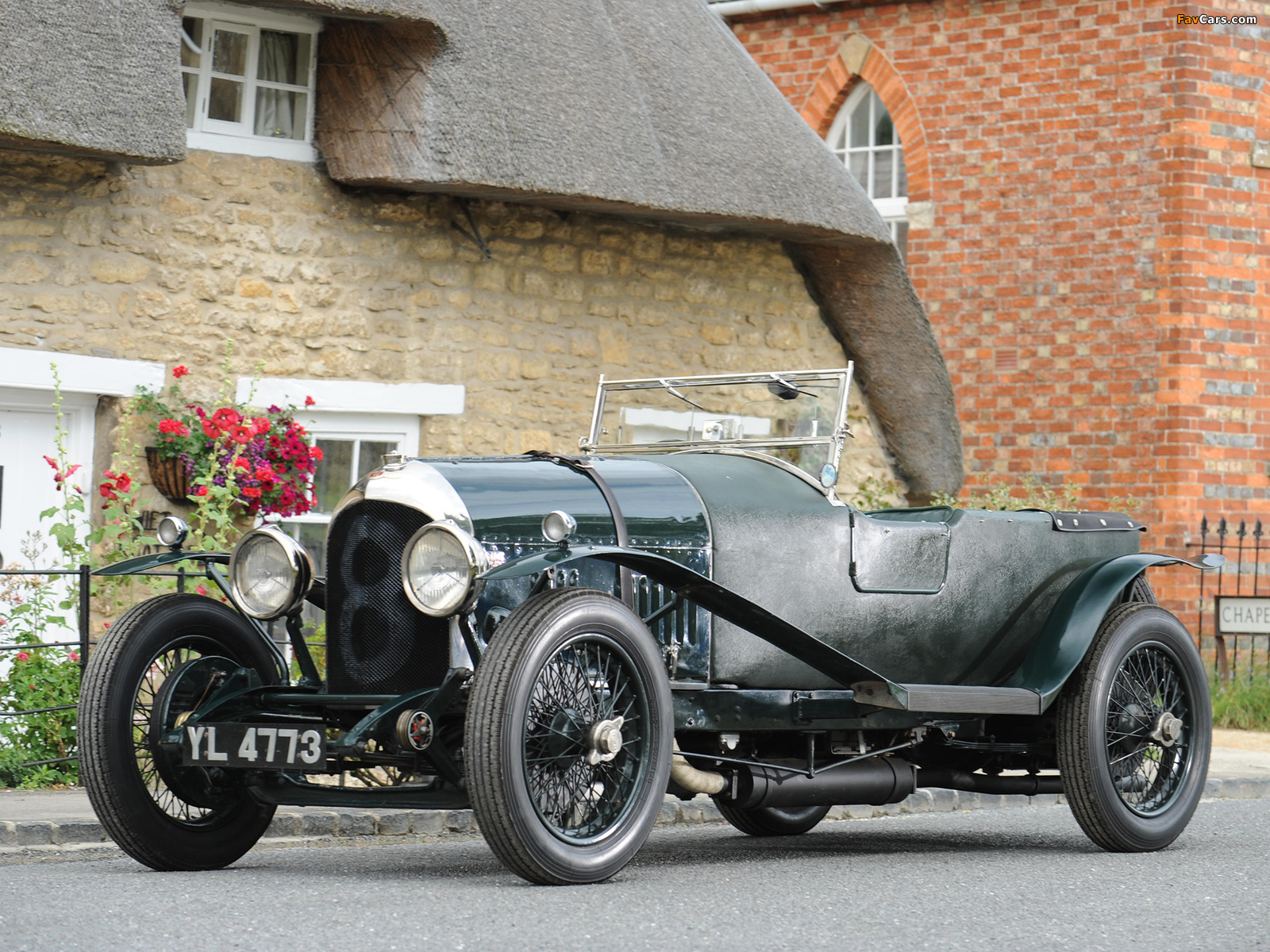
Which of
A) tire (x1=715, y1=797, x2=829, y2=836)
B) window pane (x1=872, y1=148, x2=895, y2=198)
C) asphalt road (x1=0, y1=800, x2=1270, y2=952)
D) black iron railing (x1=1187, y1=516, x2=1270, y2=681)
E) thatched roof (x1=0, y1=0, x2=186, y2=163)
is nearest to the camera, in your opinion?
asphalt road (x1=0, y1=800, x2=1270, y2=952)

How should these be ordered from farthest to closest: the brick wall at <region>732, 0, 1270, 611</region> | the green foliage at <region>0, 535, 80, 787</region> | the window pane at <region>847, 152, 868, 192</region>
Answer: the window pane at <region>847, 152, 868, 192</region>, the brick wall at <region>732, 0, 1270, 611</region>, the green foliage at <region>0, 535, 80, 787</region>

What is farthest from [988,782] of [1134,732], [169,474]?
[169,474]

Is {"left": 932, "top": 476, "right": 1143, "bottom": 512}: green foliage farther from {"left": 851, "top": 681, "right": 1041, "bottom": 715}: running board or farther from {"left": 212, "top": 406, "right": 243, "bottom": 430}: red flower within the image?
{"left": 851, "top": 681, "right": 1041, "bottom": 715}: running board

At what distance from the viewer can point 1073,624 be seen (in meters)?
6.33

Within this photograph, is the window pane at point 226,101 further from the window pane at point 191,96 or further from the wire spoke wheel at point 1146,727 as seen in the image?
the wire spoke wheel at point 1146,727

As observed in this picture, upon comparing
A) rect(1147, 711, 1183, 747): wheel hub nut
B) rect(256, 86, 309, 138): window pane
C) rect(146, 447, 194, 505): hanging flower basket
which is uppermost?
rect(256, 86, 309, 138): window pane

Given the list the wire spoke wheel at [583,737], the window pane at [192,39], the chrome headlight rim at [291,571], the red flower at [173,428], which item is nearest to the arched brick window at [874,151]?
the window pane at [192,39]

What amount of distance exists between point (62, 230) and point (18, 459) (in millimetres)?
1163

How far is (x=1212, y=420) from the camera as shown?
43.7ft

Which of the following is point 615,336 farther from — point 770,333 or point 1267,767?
point 1267,767

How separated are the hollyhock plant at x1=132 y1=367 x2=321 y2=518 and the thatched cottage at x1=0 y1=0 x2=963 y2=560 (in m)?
0.18

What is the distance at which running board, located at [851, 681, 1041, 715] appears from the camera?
18.9ft

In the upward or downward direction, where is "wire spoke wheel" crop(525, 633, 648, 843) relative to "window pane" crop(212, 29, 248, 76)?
downward

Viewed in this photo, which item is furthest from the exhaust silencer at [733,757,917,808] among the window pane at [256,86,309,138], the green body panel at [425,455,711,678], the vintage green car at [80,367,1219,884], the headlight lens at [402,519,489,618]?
the window pane at [256,86,309,138]
